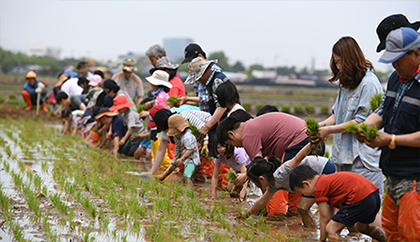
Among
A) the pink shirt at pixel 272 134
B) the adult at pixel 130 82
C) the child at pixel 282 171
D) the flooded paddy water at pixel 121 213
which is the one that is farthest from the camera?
the adult at pixel 130 82

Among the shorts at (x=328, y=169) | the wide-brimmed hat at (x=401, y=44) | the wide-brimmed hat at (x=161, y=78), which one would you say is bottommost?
the shorts at (x=328, y=169)

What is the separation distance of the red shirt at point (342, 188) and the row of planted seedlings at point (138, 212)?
56 cm

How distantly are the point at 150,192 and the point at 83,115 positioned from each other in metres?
6.01

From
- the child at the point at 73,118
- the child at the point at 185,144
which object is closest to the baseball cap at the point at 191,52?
the child at the point at 185,144

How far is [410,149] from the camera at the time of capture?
2.96 m

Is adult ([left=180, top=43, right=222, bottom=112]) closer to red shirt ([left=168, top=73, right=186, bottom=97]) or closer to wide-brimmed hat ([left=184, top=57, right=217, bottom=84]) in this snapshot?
wide-brimmed hat ([left=184, top=57, right=217, bottom=84])

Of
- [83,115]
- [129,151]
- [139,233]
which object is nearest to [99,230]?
[139,233]

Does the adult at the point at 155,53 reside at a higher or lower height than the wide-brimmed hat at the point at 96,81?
higher

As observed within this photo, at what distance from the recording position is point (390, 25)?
345 cm

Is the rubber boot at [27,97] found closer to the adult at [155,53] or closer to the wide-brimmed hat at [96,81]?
the wide-brimmed hat at [96,81]

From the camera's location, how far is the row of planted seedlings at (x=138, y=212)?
3848 millimetres

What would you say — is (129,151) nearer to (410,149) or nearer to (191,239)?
(191,239)

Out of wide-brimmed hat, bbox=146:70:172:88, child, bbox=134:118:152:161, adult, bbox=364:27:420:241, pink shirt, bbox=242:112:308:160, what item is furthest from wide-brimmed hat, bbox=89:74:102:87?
adult, bbox=364:27:420:241

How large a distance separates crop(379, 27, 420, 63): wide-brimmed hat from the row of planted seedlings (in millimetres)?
1781
